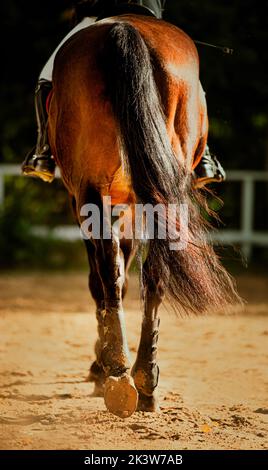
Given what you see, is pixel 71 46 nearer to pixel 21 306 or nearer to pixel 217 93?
pixel 21 306

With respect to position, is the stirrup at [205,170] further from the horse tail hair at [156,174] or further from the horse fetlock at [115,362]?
Result: the horse fetlock at [115,362]

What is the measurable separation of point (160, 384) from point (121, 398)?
1336mm

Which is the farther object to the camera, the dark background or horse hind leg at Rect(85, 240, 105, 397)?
the dark background

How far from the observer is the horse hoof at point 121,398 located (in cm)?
386

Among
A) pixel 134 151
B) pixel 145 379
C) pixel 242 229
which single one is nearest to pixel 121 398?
pixel 145 379

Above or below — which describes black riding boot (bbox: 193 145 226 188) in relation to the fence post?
above

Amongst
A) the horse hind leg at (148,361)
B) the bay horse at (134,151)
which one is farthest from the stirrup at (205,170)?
the horse hind leg at (148,361)

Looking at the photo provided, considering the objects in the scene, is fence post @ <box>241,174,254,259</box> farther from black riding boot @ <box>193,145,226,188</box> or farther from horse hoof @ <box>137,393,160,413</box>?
horse hoof @ <box>137,393,160,413</box>

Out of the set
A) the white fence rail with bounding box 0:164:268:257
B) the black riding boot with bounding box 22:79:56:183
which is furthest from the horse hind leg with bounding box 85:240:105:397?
the white fence rail with bounding box 0:164:268:257

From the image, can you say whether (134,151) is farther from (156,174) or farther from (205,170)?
(205,170)

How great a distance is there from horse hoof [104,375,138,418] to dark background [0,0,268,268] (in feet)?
25.8

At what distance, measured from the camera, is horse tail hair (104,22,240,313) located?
3.91 m

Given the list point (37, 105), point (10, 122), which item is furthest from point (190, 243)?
point (10, 122)

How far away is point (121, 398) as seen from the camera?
3.86 metres
